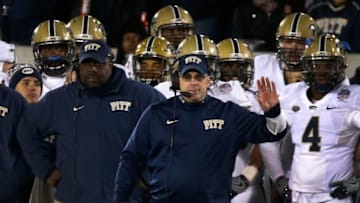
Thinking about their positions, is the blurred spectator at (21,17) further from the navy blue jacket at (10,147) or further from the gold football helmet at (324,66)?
the gold football helmet at (324,66)

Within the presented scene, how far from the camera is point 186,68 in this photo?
8109 millimetres

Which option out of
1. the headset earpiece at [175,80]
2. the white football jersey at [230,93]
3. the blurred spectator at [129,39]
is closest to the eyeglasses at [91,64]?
the headset earpiece at [175,80]

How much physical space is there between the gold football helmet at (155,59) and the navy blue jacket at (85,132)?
126 centimetres

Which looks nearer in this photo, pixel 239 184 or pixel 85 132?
pixel 85 132

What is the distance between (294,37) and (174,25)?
1.00 metres

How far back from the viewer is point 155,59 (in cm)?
998

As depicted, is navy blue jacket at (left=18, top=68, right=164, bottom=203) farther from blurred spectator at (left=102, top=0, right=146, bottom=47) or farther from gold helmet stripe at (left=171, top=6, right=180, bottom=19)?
blurred spectator at (left=102, top=0, right=146, bottom=47)

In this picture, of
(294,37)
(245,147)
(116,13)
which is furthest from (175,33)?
(245,147)

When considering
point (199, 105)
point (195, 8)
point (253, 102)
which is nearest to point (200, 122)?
point (199, 105)

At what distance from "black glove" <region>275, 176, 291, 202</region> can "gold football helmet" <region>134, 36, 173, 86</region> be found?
1333 millimetres

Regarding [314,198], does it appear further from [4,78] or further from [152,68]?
[4,78]

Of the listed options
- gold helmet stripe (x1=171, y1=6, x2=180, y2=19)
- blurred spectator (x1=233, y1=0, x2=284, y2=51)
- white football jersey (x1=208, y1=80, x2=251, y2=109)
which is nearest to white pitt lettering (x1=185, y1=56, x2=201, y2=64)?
white football jersey (x1=208, y1=80, x2=251, y2=109)

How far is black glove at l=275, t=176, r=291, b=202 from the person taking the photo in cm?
900

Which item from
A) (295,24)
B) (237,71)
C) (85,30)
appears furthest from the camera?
(85,30)
